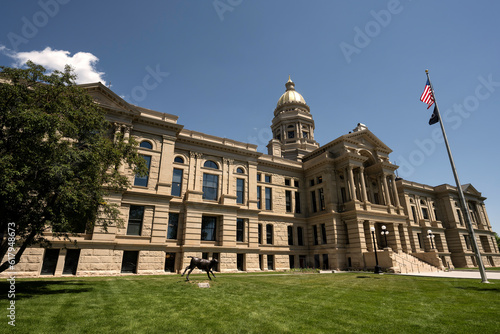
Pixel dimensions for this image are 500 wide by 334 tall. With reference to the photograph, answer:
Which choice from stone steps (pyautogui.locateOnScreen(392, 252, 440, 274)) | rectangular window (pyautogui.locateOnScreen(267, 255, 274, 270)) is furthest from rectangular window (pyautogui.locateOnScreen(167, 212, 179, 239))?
stone steps (pyautogui.locateOnScreen(392, 252, 440, 274))

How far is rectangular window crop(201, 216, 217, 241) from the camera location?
104 ft

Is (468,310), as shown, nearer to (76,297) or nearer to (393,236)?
(76,297)

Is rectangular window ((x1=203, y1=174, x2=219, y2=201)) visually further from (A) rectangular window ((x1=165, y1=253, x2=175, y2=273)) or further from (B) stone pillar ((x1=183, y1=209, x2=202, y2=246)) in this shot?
(A) rectangular window ((x1=165, y1=253, x2=175, y2=273))

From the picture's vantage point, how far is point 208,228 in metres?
32.1

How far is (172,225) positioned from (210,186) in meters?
6.75

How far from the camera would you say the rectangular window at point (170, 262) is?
28.6m

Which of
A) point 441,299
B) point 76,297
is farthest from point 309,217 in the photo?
point 76,297

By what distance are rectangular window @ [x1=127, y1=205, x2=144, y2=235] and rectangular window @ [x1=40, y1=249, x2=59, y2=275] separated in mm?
6108

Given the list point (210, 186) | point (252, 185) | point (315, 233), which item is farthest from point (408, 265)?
point (210, 186)

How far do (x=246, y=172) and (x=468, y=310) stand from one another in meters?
28.8

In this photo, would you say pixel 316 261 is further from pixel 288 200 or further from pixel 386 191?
pixel 386 191

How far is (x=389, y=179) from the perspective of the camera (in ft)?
145

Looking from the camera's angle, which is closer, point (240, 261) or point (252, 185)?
point (240, 261)

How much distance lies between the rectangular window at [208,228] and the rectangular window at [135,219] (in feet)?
24.3
